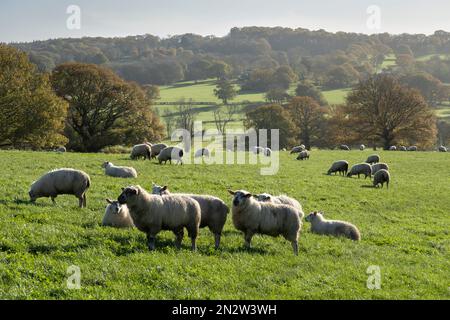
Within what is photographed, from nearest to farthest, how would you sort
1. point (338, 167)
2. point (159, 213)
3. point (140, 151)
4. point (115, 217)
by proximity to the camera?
point (159, 213), point (115, 217), point (338, 167), point (140, 151)

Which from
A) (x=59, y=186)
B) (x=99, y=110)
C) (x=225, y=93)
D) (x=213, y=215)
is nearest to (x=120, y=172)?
(x=59, y=186)

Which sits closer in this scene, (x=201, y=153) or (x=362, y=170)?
(x=362, y=170)

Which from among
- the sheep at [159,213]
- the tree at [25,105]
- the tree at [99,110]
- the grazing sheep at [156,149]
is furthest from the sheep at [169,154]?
the tree at [99,110]

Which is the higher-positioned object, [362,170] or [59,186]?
[59,186]

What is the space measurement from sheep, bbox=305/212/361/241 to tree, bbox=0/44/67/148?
113 feet

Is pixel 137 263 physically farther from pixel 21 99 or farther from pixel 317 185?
pixel 21 99

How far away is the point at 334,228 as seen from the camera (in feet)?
54.3

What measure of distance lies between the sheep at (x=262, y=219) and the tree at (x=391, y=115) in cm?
6089

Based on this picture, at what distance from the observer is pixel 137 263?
1028 centimetres

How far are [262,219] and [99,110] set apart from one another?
48.3 metres

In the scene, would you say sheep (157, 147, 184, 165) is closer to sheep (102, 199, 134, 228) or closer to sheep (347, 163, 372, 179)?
sheep (347, 163, 372, 179)

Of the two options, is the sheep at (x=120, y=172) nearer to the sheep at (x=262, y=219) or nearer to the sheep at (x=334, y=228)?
the sheep at (x=334, y=228)

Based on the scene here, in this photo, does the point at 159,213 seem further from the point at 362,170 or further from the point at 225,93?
the point at 225,93

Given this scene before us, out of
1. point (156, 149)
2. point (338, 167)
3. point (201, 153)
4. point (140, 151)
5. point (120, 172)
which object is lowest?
point (338, 167)
